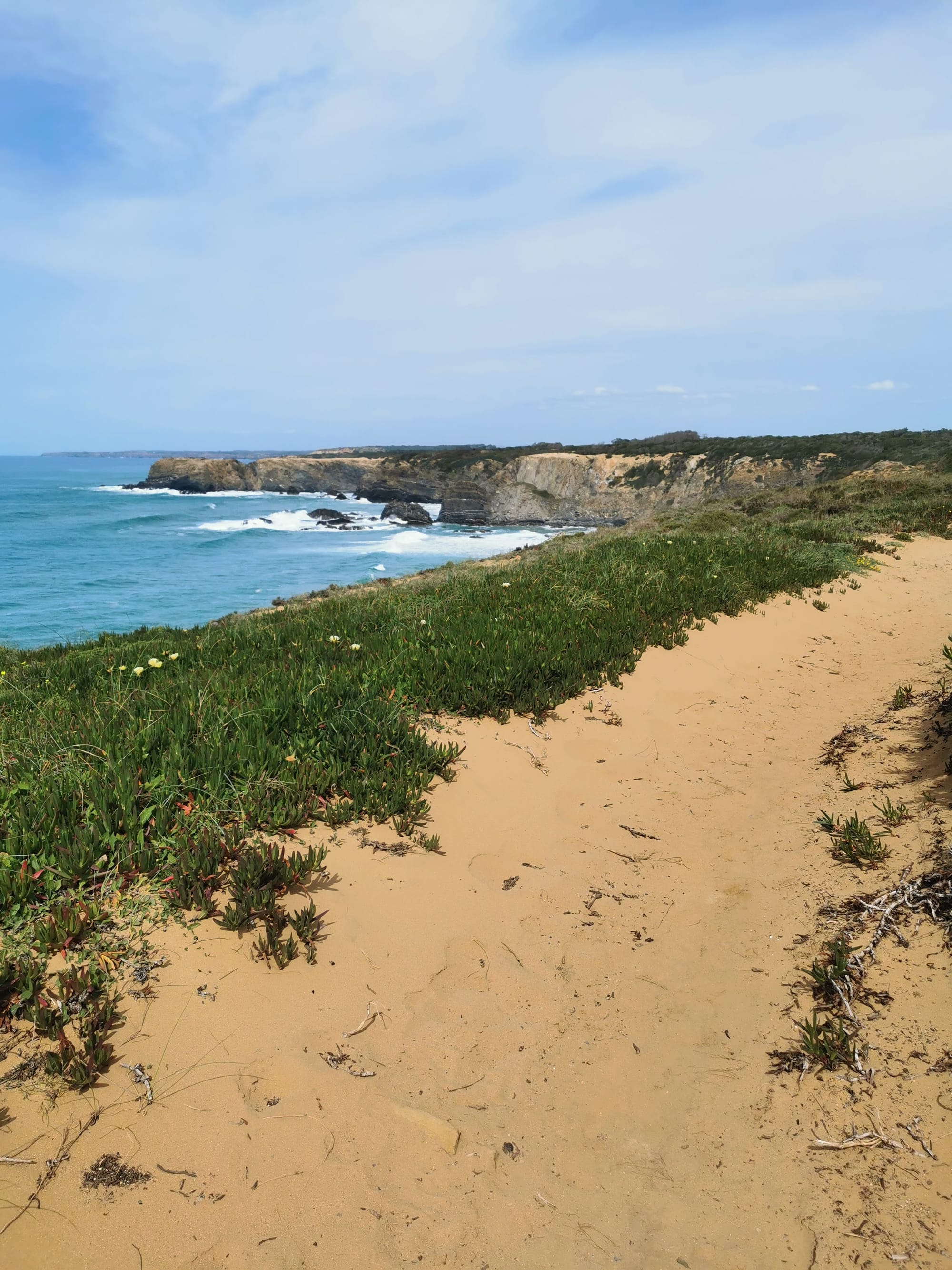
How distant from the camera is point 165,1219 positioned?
2244mm

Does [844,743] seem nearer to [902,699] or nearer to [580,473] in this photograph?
[902,699]

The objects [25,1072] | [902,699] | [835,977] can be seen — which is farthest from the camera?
[902,699]

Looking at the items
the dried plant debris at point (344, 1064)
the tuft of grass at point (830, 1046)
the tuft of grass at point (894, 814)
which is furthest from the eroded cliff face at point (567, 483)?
the dried plant debris at point (344, 1064)

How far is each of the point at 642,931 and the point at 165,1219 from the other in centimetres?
263

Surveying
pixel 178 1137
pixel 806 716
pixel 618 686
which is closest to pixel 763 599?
pixel 806 716

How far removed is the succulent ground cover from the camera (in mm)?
3125

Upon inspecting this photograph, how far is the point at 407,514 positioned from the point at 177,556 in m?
21.9

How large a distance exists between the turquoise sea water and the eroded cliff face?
3.66 meters

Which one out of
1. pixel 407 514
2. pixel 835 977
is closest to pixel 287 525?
pixel 407 514

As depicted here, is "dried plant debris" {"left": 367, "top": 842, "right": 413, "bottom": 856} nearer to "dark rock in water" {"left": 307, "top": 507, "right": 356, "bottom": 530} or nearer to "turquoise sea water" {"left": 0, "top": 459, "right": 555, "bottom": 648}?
"turquoise sea water" {"left": 0, "top": 459, "right": 555, "bottom": 648}

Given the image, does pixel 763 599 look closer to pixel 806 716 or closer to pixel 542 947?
pixel 806 716

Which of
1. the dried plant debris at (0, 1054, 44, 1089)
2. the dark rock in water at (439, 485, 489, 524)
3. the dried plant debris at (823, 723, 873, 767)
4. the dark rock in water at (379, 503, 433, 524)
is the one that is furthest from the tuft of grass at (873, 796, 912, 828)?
the dark rock in water at (439, 485, 489, 524)

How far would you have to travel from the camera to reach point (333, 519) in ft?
188

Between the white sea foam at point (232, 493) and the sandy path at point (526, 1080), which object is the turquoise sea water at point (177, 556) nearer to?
the white sea foam at point (232, 493)
